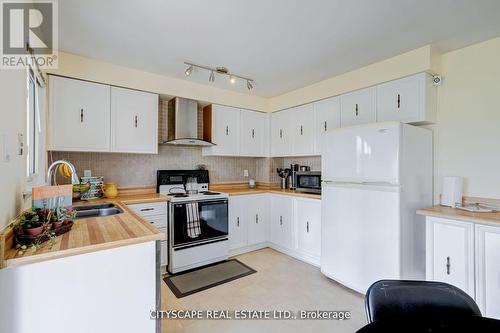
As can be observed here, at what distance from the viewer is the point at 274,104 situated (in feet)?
12.9

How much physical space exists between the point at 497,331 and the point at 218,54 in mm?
2592

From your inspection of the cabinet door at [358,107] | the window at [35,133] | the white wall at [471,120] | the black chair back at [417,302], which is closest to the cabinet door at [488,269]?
the white wall at [471,120]

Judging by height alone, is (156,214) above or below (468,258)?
above

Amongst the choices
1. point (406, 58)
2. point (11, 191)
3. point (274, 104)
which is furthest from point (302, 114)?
point (11, 191)

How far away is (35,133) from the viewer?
7.06 ft

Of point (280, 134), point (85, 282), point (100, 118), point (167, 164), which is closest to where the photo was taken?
point (85, 282)

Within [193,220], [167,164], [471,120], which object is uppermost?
[471,120]

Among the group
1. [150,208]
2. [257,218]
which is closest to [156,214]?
[150,208]

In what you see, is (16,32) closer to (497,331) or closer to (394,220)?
(497,331)

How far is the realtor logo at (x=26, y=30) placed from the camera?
1.29 metres

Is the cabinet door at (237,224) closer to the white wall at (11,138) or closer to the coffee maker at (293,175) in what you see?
the coffee maker at (293,175)

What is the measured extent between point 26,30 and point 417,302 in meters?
2.74

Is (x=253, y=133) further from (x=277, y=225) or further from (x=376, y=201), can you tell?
(x=376, y=201)

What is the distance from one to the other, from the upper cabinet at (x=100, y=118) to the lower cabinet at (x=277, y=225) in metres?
1.42
